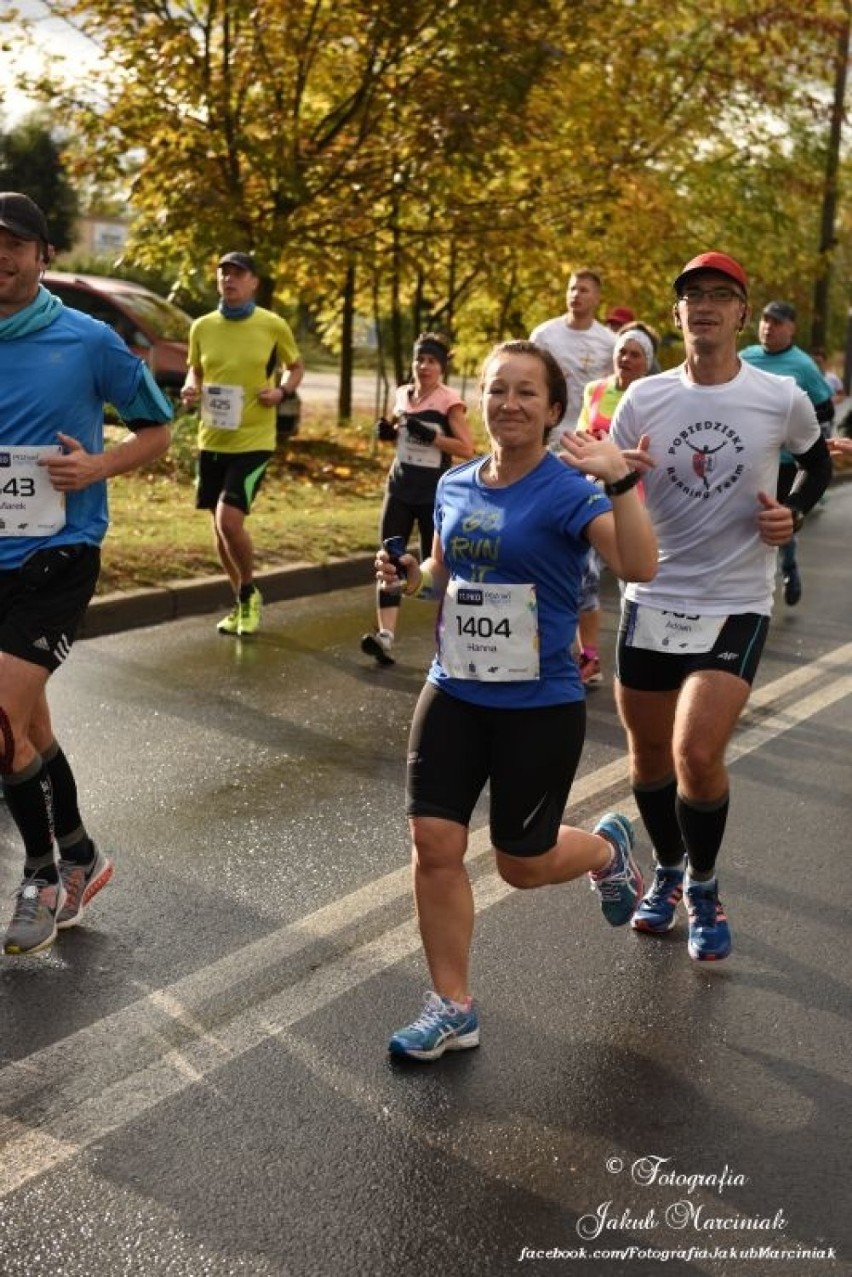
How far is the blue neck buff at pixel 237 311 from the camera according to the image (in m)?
9.51

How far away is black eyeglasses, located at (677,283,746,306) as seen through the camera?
4.74 metres

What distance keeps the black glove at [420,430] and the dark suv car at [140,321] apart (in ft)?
41.6

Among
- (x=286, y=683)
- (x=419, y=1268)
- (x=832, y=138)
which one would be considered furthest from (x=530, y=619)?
(x=832, y=138)

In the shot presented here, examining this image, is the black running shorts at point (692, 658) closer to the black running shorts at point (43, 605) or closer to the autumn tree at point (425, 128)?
the black running shorts at point (43, 605)

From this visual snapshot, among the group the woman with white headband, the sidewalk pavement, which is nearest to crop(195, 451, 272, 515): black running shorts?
the sidewalk pavement

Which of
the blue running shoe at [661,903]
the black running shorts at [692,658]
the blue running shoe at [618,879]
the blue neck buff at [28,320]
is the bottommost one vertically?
the blue running shoe at [661,903]

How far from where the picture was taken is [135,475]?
16.0m

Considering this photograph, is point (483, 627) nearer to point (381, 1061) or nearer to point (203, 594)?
point (381, 1061)

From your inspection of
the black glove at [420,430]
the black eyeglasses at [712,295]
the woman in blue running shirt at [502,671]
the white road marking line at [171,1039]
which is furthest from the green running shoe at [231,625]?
the woman in blue running shirt at [502,671]

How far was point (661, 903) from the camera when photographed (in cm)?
522

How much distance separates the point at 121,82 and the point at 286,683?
9.16 m

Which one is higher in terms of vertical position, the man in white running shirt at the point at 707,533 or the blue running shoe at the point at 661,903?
the man in white running shirt at the point at 707,533

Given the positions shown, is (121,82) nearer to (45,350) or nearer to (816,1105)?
(45,350)

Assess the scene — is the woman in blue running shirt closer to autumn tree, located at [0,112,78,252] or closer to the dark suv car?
the dark suv car
